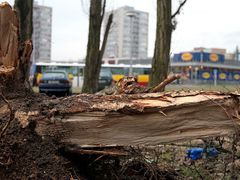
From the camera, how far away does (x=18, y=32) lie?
4.16 metres

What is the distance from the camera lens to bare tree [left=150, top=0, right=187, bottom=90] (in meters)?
9.35

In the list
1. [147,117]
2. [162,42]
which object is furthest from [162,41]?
[147,117]

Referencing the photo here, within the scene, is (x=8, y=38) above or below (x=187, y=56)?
below

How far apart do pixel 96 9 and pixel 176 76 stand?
9.71m

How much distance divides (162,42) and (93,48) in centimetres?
371

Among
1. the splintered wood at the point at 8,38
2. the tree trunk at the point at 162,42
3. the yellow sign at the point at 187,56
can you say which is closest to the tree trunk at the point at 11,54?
the splintered wood at the point at 8,38

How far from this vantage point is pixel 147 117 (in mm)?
3449

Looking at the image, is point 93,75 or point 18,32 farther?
point 93,75

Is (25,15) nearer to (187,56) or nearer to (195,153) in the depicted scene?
(195,153)

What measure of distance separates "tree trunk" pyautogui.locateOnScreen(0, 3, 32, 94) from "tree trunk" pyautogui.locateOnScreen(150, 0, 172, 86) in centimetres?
542

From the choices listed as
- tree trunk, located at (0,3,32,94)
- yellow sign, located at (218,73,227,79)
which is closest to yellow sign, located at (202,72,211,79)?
yellow sign, located at (218,73,227,79)

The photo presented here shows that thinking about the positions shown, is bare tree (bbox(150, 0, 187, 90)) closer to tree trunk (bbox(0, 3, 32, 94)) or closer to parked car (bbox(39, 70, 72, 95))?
tree trunk (bbox(0, 3, 32, 94))

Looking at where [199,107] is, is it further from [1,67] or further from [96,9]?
[96,9]

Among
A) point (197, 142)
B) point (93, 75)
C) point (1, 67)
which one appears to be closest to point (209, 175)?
→ point (197, 142)
